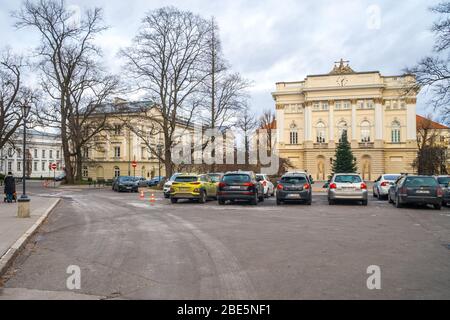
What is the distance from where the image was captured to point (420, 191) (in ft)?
60.7

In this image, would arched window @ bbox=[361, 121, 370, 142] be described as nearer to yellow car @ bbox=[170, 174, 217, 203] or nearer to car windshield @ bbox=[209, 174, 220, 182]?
car windshield @ bbox=[209, 174, 220, 182]

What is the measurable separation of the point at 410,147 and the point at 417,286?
7315 centimetres

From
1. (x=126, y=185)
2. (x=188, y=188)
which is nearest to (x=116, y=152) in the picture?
(x=126, y=185)

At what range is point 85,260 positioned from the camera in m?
7.73

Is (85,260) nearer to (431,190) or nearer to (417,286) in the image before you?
(417,286)

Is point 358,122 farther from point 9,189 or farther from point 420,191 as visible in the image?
point 9,189

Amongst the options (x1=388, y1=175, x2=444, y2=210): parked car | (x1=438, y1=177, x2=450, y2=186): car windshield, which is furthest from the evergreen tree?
(x1=388, y1=175, x2=444, y2=210): parked car

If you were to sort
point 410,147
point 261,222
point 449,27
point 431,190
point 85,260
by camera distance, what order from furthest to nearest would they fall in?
point 410,147 → point 449,27 → point 431,190 → point 261,222 → point 85,260

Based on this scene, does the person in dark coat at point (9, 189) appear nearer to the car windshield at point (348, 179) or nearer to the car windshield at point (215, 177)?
the car windshield at point (215, 177)

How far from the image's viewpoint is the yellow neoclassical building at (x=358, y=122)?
72.6 meters

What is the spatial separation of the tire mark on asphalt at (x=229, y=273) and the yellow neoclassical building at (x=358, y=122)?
67.4m

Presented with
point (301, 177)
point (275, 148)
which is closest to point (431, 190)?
point (301, 177)

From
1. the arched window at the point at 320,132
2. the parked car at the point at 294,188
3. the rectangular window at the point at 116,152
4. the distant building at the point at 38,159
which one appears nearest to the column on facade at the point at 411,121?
the arched window at the point at 320,132

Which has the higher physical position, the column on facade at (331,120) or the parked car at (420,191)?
the column on facade at (331,120)
